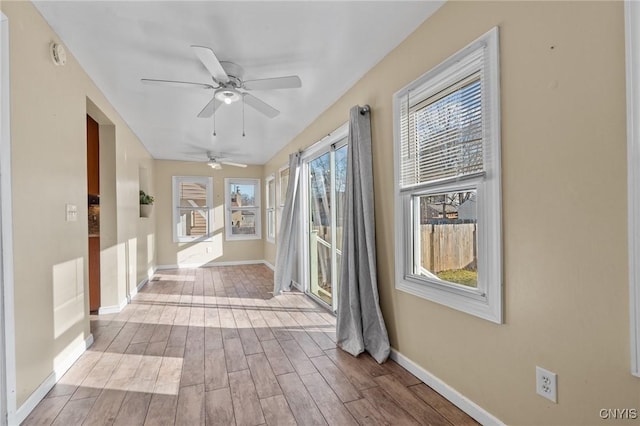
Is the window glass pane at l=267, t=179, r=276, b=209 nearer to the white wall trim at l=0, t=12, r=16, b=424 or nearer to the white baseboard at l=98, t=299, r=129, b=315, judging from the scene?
the white baseboard at l=98, t=299, r=129, b=315

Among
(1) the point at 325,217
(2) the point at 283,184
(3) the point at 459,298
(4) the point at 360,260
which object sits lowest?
(3) the point at 459,298

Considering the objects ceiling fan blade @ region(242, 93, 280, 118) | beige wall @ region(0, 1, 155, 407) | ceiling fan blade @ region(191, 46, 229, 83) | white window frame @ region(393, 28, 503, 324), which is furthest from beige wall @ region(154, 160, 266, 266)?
white window frame @ region(393, 28, 503, 324)

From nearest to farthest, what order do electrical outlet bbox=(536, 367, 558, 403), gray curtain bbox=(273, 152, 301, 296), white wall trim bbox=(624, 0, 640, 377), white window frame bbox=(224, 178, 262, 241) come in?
1. white wall trim bbox=(624, 0, 640, 377)
2. electrical outlet bbox=(536, 367, 558, 403)
3. gray curtain bbox=(273, 152, 301, 296)
4. white window frame bbox=(224, 178, 262, 241)

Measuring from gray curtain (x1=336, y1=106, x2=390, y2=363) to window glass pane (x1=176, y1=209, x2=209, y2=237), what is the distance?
17.3 feet

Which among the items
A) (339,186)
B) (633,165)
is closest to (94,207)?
(339,186)

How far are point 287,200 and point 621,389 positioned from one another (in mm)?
4020

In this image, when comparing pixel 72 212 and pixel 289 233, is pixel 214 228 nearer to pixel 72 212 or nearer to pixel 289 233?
pixel 289 233

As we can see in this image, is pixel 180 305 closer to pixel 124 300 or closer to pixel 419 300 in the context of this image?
pixel 124 300

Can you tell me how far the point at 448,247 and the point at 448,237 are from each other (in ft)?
0.22

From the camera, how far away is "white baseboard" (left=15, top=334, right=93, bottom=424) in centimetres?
178

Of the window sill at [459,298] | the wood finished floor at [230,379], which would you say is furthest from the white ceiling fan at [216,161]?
the window sill at [459,298]

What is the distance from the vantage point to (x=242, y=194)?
752 cm

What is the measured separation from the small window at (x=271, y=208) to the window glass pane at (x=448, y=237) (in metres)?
4.60

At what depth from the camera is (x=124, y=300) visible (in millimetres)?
3982
